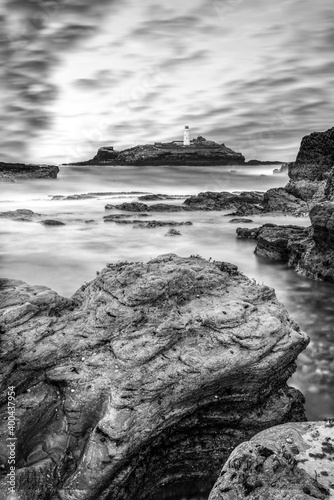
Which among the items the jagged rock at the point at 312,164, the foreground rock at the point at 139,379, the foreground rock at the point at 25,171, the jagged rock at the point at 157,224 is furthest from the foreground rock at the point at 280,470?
the foreground rock at the point at 25,171

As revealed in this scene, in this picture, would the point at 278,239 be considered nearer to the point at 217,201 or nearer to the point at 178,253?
the point at 178,253

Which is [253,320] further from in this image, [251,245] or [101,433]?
[251,245]

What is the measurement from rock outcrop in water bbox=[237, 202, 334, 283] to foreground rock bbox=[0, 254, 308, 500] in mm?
8732

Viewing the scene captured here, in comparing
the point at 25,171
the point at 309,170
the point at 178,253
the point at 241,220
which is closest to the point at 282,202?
the point at 309,170

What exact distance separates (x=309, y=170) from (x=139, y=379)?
103 ft

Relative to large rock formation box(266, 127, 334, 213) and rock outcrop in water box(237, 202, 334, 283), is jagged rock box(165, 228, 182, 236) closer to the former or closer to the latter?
rock outcrop in water box(237, 202, 334, 283)

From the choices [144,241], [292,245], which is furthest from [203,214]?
[292,245]

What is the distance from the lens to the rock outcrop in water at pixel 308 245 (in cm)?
1490

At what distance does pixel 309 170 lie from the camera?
33594mm

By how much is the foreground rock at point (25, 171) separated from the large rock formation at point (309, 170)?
56.9 m

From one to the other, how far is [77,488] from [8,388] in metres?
1.50

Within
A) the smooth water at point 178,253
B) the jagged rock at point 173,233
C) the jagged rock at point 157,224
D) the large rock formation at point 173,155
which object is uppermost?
the large rock formation at point 173,155

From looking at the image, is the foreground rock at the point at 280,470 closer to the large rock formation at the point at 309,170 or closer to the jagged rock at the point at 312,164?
the large rock formation at the point at 309,170

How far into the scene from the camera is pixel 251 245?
22.2m
